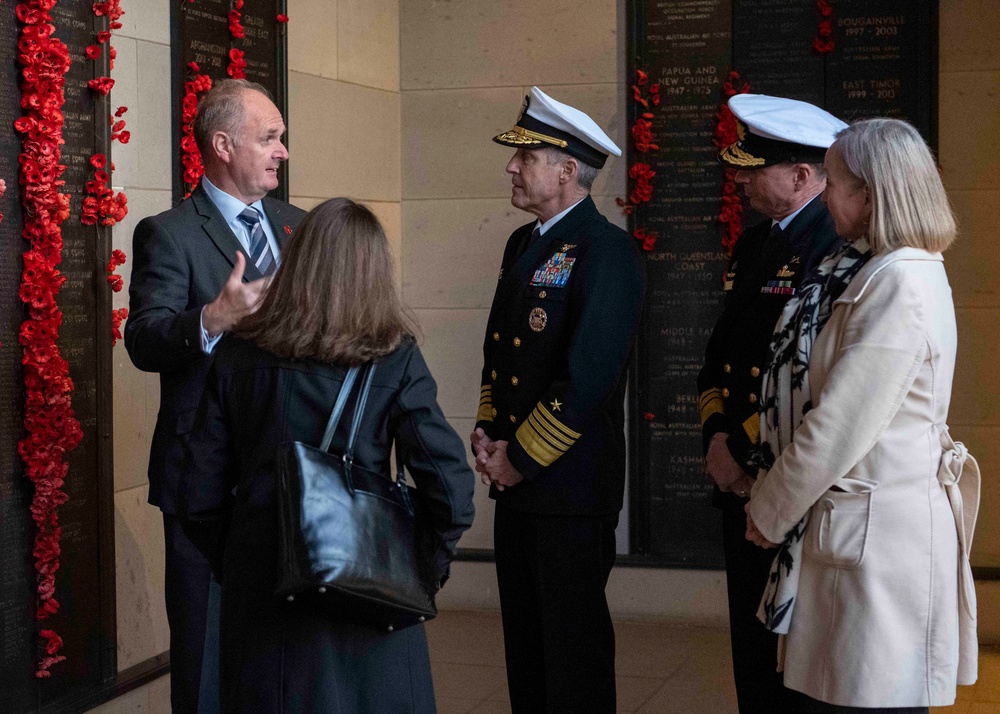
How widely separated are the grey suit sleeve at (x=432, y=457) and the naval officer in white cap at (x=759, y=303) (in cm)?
92

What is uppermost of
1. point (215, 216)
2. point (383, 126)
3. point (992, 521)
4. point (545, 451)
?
point (383, 126)

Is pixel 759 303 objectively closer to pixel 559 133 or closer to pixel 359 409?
pixel 559 133

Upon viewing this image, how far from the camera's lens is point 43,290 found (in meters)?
3.20

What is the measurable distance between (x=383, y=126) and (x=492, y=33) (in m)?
0.61

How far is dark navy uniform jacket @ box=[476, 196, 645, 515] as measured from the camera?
2.92m

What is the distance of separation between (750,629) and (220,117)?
188cm

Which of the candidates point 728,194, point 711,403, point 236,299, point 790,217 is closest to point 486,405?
point 711,403

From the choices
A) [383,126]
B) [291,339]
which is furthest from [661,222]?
[291,339]

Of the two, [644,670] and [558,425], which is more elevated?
[558,425]

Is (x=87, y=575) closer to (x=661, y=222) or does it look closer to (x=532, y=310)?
(x=532, y=310)

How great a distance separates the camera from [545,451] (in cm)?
292

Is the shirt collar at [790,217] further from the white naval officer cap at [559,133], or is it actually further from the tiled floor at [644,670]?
the tiled floor at [644,670]

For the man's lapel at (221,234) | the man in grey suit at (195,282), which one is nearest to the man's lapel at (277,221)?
the man in grey suit at (195,282)

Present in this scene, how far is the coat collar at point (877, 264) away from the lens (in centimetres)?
226
